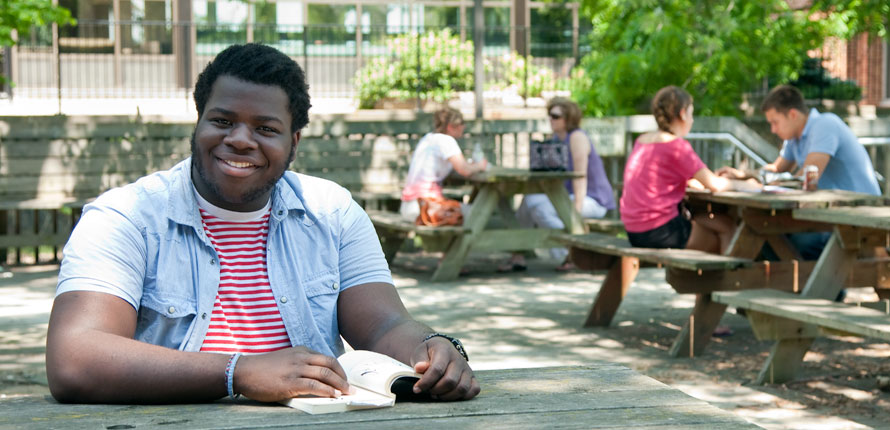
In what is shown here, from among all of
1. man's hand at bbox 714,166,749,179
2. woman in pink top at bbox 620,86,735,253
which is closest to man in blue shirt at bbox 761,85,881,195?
man's hand at bbox 714,166,749,179

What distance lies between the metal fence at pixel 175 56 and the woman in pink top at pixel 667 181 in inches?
489

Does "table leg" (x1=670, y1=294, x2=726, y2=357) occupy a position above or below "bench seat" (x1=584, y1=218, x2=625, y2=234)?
below

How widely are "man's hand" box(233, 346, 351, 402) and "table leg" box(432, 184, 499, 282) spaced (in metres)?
7.49

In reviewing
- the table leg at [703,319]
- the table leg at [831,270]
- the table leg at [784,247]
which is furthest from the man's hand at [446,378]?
the table leg at [784,247]

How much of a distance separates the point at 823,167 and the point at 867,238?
146 cm

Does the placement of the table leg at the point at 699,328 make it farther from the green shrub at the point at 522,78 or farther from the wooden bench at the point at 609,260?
the green shrub at the point at 522,78

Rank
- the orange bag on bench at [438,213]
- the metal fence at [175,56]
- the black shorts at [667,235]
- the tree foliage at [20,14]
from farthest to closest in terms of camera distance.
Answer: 1. the metal fence at [175,56]
2. the tree foliage at [20,14]
3. the orange bag on bench at [438,213]
4. the black shorts at [667,235]

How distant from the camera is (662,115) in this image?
23.8ft

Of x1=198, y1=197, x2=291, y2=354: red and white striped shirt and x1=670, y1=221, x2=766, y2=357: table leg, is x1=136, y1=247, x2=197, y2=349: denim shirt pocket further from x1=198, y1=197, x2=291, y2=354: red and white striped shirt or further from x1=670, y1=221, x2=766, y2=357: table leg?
x1=670, y1=221, x2=766, y2=357: table leg

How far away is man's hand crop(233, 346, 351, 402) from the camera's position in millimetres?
2256

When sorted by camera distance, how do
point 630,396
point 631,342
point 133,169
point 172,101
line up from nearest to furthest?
point 630,396 → point 631,342 → point 133,169 → point 172,101

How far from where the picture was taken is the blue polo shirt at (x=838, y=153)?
777 centimetres

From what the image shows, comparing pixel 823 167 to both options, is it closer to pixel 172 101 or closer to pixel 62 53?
pixel 172 101

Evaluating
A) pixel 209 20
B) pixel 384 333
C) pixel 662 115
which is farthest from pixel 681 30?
pixel 384 333
